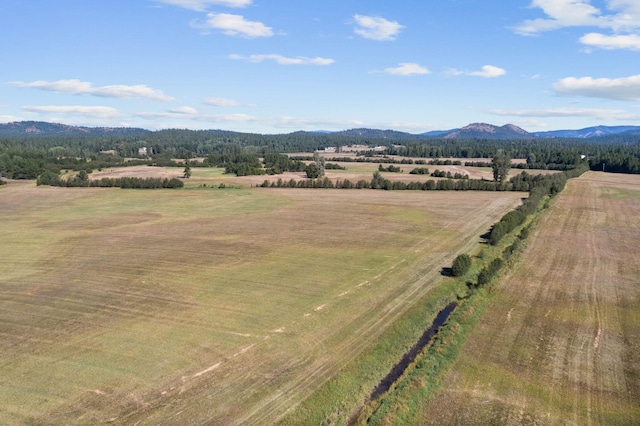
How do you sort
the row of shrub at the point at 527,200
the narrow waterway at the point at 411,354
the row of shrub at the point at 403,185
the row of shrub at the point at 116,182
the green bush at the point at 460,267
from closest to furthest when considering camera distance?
the narrow waterway at the point at 411,354, the green bush at the point at 460,267, the row of shrub at the point at 527,200, the row of shrub at the point at 403,185, the row of shrub at the point at 116,182

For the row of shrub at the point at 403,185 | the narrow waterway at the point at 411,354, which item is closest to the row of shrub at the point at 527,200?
the row of shrub at the point at 403,185

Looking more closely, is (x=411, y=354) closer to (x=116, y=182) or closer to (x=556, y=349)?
(x=556, y=349)

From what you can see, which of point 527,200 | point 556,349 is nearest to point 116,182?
point 527,200

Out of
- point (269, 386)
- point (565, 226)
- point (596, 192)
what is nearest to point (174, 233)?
point (269, 386)

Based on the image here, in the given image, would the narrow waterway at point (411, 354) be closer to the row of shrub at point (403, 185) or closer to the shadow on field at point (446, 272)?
the shadow on field at point (446, 272)

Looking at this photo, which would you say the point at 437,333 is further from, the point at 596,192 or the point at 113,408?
the point at 596,192

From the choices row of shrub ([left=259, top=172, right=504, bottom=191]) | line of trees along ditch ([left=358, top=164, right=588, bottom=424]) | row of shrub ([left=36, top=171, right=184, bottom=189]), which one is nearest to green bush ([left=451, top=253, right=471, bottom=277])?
line of trees along ditch ([left=358, top=164, right=588, bottom=424])
